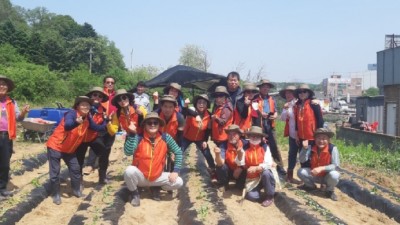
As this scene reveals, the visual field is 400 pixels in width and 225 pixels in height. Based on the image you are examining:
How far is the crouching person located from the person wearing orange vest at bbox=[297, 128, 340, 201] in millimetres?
2044

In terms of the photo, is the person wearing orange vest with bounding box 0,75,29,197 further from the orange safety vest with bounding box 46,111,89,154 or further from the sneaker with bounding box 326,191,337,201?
the sneaker with bounding box 326,191,337,201

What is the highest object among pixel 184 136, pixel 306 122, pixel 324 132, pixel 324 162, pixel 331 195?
pixel 306 122

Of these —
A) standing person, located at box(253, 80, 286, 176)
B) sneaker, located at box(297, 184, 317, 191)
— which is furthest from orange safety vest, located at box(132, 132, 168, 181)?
sneaker, located at box(297, 184, 317, 191)

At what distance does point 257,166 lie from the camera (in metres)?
5.74

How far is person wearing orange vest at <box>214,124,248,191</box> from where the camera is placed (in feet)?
19.3

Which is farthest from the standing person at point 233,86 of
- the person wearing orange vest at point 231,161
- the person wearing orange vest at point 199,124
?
the person wearing orange vest at point 231,161

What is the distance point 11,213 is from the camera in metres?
4.72

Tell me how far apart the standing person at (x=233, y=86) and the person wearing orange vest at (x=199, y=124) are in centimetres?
40

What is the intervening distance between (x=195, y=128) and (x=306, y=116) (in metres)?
1.72

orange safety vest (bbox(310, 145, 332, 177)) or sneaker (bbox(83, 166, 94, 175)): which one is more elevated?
orange safety vest (bbox(310, 145, 332, 177))

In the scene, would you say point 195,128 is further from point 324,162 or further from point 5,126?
point 5,126

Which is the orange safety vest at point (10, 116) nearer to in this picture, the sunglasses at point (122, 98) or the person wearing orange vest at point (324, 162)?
the sunglasses at point (122, 98)

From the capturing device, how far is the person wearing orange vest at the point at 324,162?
19.9ft

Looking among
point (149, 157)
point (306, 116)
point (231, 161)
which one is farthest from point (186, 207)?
point (306, 116)
